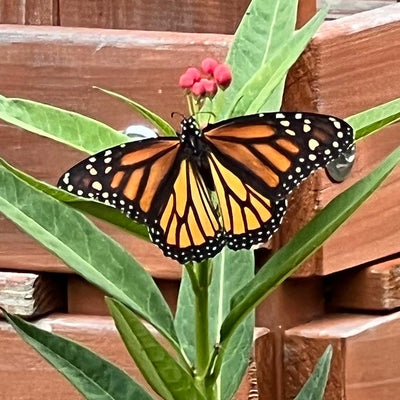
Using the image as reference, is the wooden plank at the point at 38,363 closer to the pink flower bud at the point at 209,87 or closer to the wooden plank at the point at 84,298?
the wooden plank at the point at 84,298

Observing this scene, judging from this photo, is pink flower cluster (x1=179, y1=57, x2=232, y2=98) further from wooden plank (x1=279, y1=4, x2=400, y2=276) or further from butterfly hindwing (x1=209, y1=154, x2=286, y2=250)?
wooden plank (x1=279, y1=4, x2=400, y2=276)

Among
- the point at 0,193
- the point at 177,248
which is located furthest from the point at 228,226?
the point at 0,193

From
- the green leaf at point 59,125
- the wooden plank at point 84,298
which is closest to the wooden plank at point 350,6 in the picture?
the wooden plank at point 84,298

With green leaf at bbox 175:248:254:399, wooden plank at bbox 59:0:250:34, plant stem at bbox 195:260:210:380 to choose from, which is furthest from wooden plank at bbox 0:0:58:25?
plant stem at bbox 195:260:210:380

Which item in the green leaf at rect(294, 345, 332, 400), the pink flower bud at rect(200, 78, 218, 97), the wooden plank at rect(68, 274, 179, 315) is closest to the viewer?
the pink flower bud at rect(200, 78, 218, 97)

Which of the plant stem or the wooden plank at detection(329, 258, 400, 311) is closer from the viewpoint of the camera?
the plant stem

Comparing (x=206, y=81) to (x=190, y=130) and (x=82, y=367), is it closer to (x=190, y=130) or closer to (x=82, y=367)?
(x=190, y=130)

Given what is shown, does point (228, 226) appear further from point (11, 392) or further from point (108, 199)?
point (11, 392)

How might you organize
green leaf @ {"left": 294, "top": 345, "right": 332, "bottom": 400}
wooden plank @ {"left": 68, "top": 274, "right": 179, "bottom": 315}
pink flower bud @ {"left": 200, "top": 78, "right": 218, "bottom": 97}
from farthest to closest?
1. wooden plank @ {"left": 68, "top": 274, "right": 179, "bottom": 315}
2. green leaf @ {"left": 294, "top": 345, "right": 332, "bottom": 400}
3. pink flower bud @ {"left": 200, "top": 78, "right": 218, "bottom": 97}
